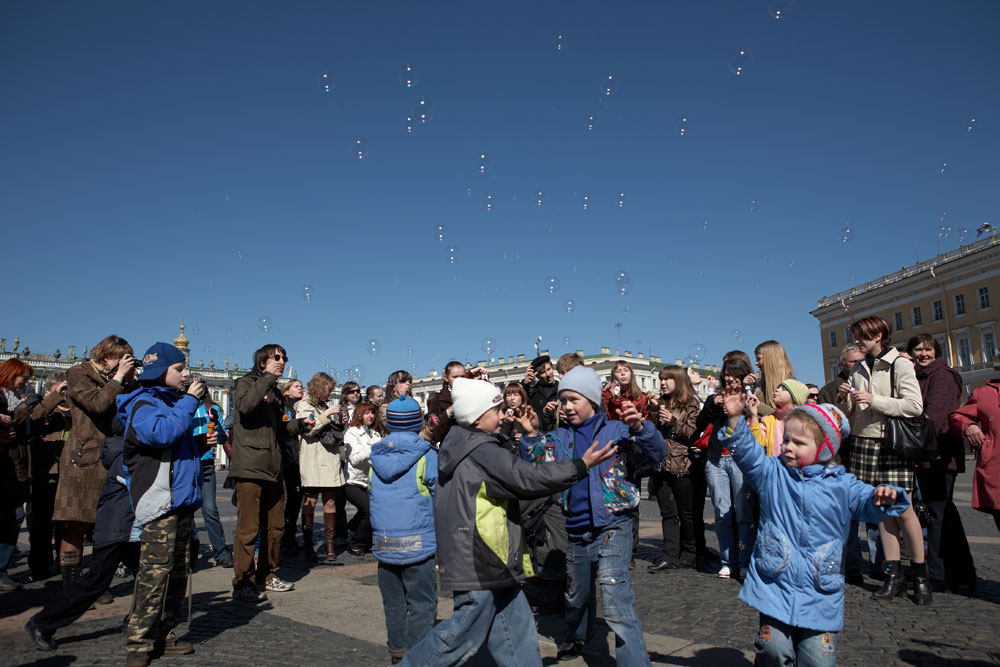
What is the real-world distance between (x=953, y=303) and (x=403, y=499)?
63.9 metres

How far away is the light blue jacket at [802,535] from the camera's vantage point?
9.37 ft

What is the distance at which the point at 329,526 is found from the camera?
310 inches

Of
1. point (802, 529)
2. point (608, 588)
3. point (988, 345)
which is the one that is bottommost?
point (608, 588)

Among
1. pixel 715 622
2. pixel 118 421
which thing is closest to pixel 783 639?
pixel 715 622

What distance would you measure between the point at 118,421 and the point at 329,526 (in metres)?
3.64

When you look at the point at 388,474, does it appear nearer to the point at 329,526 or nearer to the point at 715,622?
the point at 715,622

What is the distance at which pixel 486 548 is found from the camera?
303 centimetres

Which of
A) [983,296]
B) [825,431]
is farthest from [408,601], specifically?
[983,296]

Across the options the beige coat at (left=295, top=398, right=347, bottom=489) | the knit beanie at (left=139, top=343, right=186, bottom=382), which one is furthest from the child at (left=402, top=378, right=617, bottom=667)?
the beige coat at (left=295, top=398, right=347, bottom=489)

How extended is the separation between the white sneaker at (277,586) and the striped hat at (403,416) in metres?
2.82

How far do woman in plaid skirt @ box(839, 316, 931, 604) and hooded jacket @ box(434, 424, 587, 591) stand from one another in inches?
122

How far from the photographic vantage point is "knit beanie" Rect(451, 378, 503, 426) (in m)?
3.38

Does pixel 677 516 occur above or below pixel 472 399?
below

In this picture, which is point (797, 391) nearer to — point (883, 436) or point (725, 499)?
point (883, 436)
